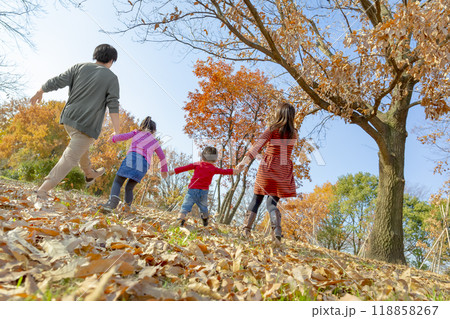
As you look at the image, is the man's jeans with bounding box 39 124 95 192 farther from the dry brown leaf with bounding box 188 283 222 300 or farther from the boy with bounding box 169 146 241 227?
the dry brown leaf with bounding box 188 283 222 300

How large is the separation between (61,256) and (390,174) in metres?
7.04

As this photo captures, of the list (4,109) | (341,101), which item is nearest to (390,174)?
(341,101)

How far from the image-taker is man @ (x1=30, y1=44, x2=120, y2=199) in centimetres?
357

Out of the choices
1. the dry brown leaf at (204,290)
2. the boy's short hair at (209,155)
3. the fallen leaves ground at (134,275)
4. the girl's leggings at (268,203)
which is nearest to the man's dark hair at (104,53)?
the boy's short hair at (209,155)

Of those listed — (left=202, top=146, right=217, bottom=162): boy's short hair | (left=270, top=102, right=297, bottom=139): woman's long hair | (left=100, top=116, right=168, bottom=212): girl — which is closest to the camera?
(left=270, top=102, right=297, bottom=139): woman's long hair

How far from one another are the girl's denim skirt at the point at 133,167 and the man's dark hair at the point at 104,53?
1.41 m

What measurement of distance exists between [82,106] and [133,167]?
1.16 metres

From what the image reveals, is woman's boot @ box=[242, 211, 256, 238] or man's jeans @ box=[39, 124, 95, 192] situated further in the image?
woman's boot @ box=[242, 211, 256, 238]

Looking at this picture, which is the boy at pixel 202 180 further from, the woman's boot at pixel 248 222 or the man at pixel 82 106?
the man at pixel 82 106

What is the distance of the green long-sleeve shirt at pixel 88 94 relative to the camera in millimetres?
3568

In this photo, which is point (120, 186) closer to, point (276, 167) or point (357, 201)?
point (276, 167)

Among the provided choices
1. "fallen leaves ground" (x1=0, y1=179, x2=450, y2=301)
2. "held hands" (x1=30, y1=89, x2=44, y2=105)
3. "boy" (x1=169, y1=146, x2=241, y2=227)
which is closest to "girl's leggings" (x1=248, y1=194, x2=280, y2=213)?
"boy" (x1=169, y1=146, x2=241, y2=227)

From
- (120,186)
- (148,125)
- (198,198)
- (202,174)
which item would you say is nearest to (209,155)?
(202,174)

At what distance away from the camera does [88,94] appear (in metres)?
3.61
